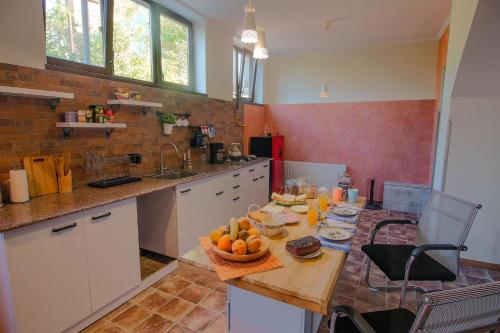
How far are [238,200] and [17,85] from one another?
8.27 ft

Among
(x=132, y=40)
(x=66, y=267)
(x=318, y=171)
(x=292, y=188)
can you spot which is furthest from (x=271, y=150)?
(x=66, y=267)

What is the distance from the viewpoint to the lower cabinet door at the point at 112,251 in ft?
6.04

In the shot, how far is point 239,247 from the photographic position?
3.93ft

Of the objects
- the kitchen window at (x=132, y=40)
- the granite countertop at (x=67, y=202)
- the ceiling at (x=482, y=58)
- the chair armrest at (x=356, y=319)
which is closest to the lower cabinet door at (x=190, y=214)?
the granite countertop at (x=67, y=202)

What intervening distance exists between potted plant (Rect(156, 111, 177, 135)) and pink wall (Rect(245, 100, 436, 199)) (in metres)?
2.13

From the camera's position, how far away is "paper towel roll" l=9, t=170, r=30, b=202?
5.72ft

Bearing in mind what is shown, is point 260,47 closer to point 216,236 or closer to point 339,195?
point 339,195

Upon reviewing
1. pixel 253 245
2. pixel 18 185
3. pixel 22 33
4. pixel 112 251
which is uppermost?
pixel 22 33

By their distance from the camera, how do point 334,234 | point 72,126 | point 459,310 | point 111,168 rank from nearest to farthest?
point 459,310 → point 334,234 → point 72,126 → point 111,168

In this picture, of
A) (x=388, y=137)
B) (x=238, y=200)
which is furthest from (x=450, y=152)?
(x=238, y=200)

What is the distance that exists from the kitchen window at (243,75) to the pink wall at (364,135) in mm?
456

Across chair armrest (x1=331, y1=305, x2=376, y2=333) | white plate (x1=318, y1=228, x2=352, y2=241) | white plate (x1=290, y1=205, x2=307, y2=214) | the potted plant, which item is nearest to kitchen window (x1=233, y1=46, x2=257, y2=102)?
the potted plant

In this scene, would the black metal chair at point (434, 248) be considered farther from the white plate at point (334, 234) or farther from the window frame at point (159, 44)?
the window frame at point (159, 44)

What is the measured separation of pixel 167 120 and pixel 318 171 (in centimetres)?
334
